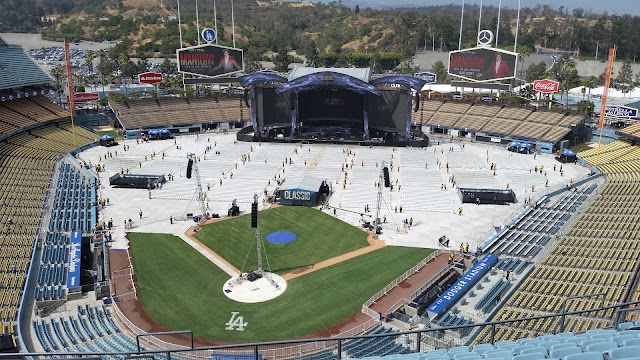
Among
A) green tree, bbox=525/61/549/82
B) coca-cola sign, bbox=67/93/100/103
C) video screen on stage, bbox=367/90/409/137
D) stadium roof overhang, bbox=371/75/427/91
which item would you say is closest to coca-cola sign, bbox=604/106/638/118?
stadium roof overhang, bbox=371/75/427/91

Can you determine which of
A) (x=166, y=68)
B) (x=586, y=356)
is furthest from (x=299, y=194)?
(x=166, y=68)

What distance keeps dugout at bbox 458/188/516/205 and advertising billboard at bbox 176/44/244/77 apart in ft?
204

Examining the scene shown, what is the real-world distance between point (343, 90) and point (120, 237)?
56036mm

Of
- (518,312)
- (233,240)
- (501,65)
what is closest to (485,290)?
(518,312)

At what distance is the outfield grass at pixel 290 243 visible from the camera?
47906 millimetres

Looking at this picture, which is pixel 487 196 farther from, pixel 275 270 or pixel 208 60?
pixel 208 60

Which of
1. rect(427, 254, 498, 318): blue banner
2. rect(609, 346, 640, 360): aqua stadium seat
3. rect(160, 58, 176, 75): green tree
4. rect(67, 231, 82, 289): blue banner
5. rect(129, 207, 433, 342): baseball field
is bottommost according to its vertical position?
rect(129, 207, 433, 342): baseball field

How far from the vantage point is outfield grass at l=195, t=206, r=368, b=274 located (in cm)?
4791

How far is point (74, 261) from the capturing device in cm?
4381

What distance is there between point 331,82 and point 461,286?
56774 millimetres

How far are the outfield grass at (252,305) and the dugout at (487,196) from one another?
16.5 m

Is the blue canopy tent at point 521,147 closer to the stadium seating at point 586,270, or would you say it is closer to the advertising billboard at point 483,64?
the advertising billboard at point 483,64

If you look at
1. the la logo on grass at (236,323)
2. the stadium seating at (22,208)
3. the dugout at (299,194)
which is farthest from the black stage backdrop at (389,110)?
the la logo on grass at (236,323)

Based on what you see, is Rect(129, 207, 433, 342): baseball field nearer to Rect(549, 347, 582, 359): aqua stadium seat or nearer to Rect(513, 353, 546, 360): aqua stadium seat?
Rect(513, 353, 546, 360): aqua stadium seat
